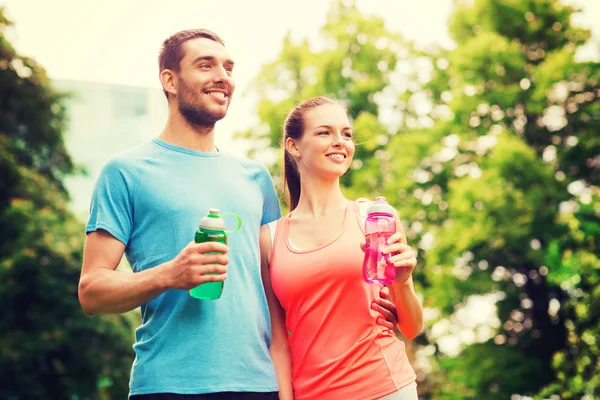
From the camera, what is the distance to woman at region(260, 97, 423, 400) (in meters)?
3.17

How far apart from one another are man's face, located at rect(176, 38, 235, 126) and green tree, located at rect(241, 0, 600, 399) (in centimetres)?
1009

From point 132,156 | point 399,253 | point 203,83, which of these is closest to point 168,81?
point 203,83

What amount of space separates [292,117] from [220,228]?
1.38m

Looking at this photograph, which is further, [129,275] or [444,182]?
[444,182]

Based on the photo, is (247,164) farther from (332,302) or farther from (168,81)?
(332,302)

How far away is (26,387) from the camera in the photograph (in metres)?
16.4

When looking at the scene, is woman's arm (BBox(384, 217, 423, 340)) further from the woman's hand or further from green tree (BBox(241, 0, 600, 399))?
green tree (BBox(241, 0, 600, 399))

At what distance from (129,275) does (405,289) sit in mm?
1248

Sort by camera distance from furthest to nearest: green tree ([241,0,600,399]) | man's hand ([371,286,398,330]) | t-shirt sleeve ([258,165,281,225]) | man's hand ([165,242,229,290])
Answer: green tree ([241,0,600,399])
t-shirt sleeve ([258,165,281,225])
man's hand ([371,286,398,330])
man's hand ([165,242,229,290])

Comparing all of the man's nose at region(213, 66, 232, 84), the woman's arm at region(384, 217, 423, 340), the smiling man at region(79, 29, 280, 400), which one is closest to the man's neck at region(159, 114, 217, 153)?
the smiling man at region(79, 29, 280, 400)

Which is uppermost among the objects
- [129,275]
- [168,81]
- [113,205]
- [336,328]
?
[168,81]

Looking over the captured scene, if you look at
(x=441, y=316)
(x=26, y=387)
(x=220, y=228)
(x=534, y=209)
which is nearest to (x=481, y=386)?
(x=441, y=316)

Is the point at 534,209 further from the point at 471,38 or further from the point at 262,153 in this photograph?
the point at 262,153

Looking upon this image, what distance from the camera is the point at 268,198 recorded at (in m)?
3.64
